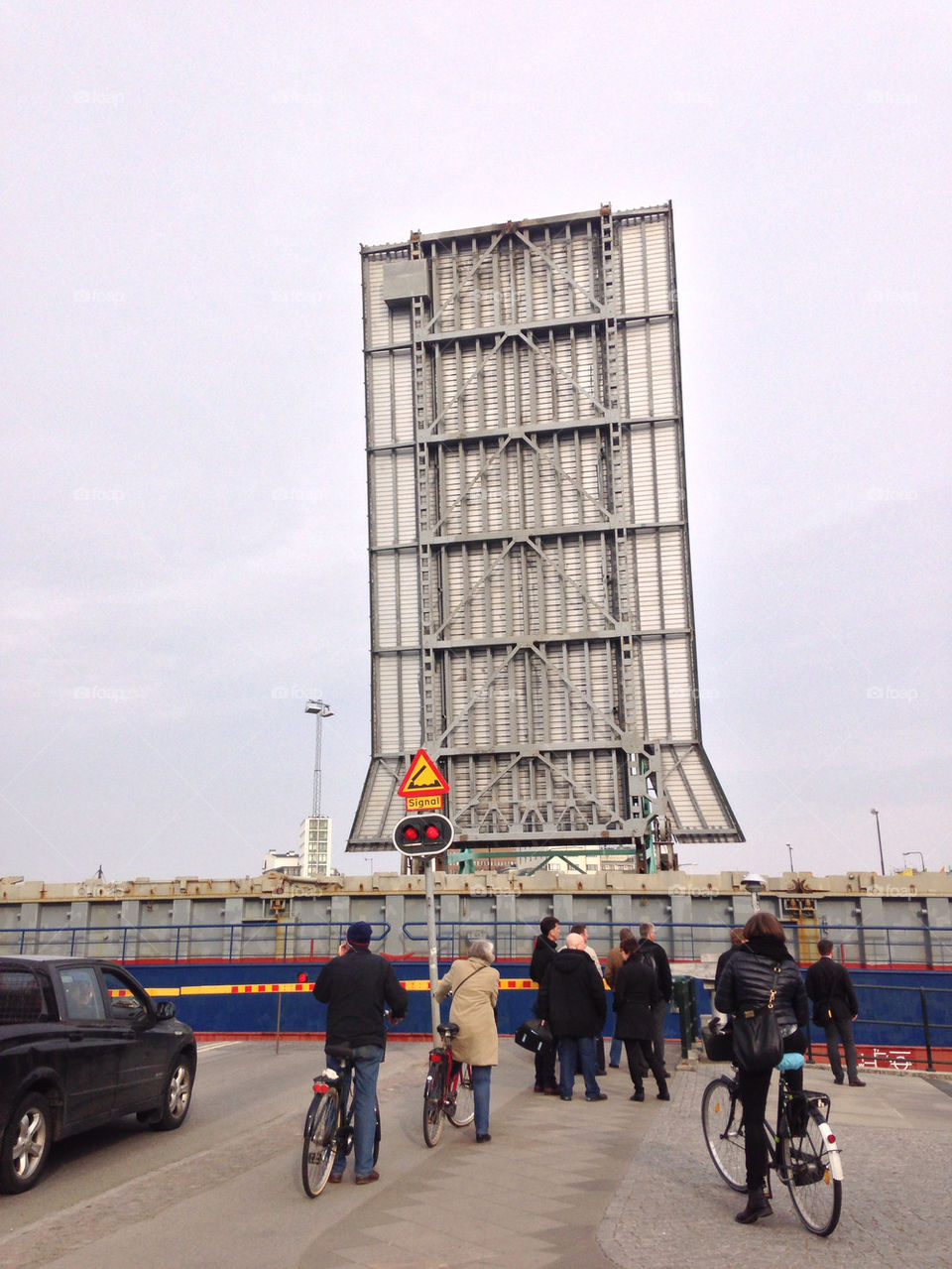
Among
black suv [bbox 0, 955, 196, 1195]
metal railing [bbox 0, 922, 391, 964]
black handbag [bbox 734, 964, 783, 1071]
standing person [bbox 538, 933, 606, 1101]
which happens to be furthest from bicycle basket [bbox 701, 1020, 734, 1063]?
metal railing [bbox 0, 922, 391, 964]

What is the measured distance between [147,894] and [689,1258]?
1993 centimetres

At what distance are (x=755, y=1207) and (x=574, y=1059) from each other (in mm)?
4269

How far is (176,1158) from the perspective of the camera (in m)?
7.05

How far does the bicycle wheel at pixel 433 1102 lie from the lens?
6988 mm

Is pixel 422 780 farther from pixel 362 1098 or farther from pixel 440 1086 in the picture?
pixel 362 1098

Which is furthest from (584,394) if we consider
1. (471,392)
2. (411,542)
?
(411,542)

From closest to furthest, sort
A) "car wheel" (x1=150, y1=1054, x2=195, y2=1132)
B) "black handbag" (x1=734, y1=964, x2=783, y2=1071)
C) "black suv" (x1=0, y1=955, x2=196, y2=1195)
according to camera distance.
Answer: "black handbag" (x1=734, y1=964, x2=783, y2=1071), "black suv" (x1=0, y1=955, x2=196, y2=1195), "car wheel" (x1=150, y1=1054, x2=195, y2=1132)

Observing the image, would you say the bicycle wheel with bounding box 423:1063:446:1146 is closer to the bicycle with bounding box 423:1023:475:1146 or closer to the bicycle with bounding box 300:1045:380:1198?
the bicycle with bounding box 423:1023:475:1146

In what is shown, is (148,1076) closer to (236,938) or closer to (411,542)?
(236,938)

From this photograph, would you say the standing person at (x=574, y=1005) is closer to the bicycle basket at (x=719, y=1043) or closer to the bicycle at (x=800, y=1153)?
the bicycle at (x=800, y=1153)

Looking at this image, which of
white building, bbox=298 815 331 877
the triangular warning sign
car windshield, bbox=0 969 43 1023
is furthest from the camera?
white building, bbox=298 815 331 877

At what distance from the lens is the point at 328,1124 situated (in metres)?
5.91

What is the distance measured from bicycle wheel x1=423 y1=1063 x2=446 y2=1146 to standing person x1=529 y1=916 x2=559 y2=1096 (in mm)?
2443

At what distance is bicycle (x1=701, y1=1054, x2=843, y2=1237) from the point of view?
15.6 feet
